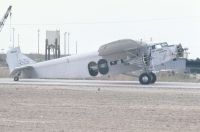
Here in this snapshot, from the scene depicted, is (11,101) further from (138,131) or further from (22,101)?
(138,131)

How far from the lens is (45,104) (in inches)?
917

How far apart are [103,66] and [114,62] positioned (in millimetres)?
817

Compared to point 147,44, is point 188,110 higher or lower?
lower

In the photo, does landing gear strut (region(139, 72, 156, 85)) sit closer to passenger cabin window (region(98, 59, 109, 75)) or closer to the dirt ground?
passenger cabin window (region(98, 59, 109, 75))

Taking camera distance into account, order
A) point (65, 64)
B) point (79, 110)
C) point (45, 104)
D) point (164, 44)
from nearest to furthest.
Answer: point (79, 110) < point (45, 104) < point (164, 44) < point (65, 64)

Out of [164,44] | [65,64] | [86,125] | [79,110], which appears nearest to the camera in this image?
[86,125]

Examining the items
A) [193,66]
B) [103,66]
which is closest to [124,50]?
[103,66]

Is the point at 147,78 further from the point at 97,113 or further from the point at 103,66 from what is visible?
the point at 97,113

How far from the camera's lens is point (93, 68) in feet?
153

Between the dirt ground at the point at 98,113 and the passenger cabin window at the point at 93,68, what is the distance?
18.1 meters

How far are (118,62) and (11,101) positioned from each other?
21947mm

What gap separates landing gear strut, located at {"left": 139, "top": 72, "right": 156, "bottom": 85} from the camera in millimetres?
43203

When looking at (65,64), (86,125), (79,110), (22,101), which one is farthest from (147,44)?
(86,125)

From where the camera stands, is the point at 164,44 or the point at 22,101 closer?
the point at 22,101
